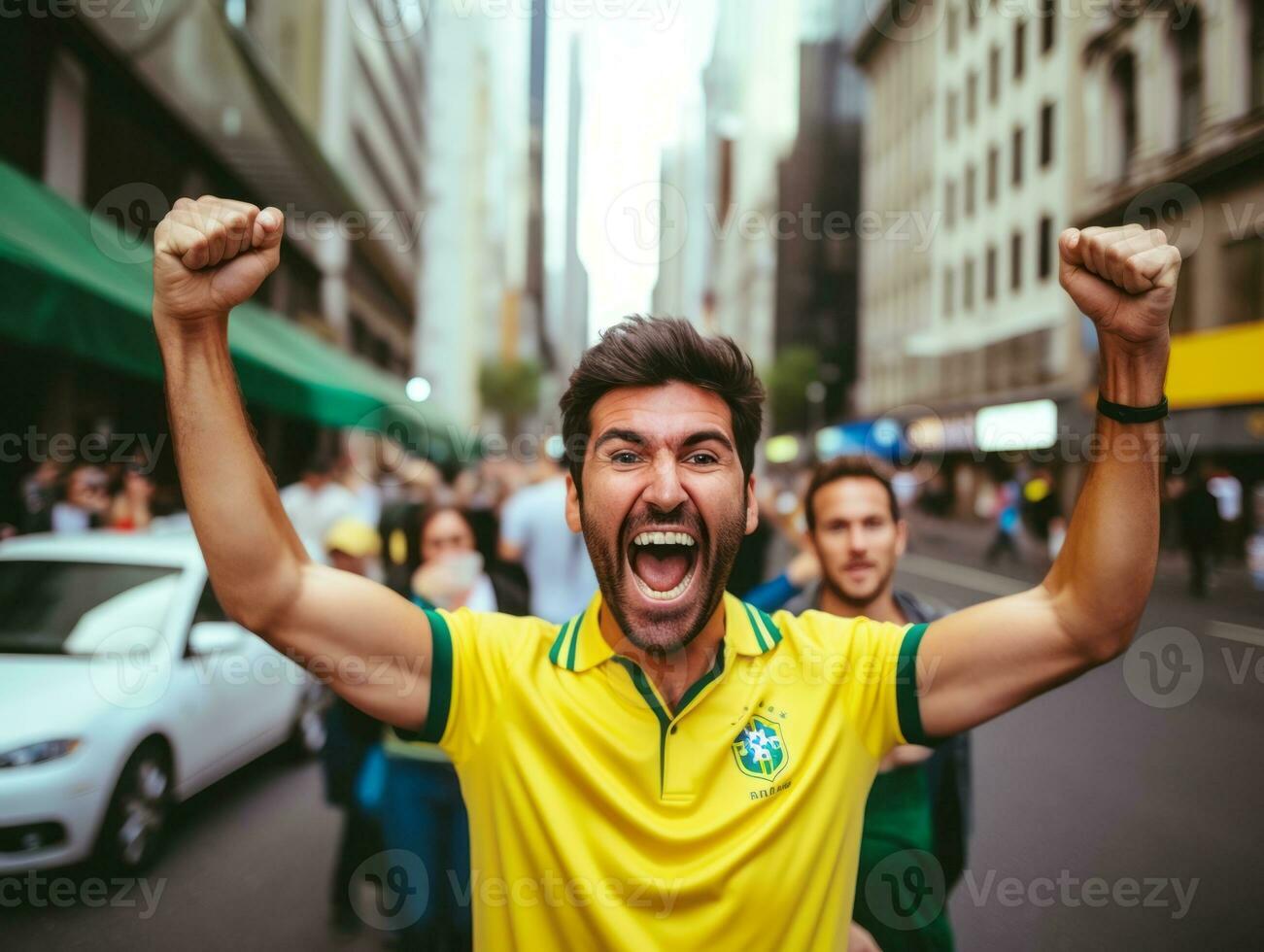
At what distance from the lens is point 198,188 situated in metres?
15.5

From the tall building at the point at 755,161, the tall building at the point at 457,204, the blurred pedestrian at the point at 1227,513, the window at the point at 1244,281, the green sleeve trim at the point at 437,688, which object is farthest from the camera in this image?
the tall building at the point at 755,161

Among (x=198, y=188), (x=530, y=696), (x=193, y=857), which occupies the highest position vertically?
(x=198, y=188)

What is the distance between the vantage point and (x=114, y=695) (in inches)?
180

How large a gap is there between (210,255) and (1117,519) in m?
1.45

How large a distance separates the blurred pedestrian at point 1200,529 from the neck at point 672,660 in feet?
46.8

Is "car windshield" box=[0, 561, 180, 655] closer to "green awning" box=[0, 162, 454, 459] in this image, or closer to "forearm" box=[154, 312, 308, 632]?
"green awning" box=[0, 162, 454, 459]

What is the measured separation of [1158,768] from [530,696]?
19.2 ft

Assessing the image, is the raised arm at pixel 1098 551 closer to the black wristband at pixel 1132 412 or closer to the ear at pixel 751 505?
the black wristband at pixel 1132 412

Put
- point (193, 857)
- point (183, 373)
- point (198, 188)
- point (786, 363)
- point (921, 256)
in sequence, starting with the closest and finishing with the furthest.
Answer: point (183, 373) → point (193, 857) → point (198, 188) → point (921, 256) → point (786, 363)

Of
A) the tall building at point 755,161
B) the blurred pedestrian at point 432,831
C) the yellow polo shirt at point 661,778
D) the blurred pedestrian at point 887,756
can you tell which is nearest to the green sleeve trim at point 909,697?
the yellow polo shirt at point 661,778

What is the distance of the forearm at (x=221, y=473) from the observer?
1.48 m

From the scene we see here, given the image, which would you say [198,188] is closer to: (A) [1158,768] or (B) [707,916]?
(A) [1158,768]

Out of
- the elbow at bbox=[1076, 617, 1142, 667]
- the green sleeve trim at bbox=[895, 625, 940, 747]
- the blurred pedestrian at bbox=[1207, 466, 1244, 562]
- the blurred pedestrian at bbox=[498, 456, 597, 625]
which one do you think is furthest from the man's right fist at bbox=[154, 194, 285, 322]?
the blurred pedestrian at bbox=[1207, 466, 1244, 562]

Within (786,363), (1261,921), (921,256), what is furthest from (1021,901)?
(786,363)
